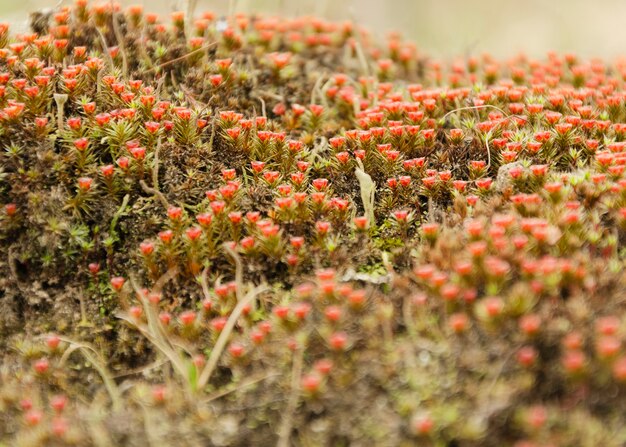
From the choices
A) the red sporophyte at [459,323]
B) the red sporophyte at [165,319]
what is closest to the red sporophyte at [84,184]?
the red sporophyte at [165,319]

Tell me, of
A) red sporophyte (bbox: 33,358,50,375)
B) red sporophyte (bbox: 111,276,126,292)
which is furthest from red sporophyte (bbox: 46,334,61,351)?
red sporophyte (bbox: 111,276,126,292)

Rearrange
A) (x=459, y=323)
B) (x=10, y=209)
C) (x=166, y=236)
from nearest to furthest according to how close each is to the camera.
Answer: (x=459, y=323)
(x=166, y=236)
(x=10, y=209)

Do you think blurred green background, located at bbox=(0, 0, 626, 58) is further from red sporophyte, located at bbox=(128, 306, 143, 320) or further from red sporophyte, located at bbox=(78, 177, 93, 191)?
red sporophyte, located at bbox=(128, 306, 143, 320)

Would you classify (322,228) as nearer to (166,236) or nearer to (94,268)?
(166,236)

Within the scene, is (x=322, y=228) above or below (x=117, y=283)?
above

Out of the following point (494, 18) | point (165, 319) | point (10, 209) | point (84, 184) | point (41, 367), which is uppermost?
point (494, 18)

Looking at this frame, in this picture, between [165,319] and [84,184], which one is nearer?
[165,319]

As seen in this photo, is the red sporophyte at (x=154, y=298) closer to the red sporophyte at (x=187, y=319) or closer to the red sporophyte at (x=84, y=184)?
the red sporophyte at (x=187, y=319)

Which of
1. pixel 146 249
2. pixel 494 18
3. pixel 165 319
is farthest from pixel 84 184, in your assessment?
pixel 494 18

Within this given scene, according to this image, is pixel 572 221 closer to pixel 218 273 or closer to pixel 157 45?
pixel 218 273

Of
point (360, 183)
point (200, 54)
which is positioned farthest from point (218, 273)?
point (200, 54)

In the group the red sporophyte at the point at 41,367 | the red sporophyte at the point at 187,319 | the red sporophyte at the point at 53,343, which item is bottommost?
the red sporophyte at the point at 41,367

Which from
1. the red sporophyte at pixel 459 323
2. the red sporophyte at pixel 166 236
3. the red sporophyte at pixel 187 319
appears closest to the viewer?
the red sporophyte at pixel 459 323
